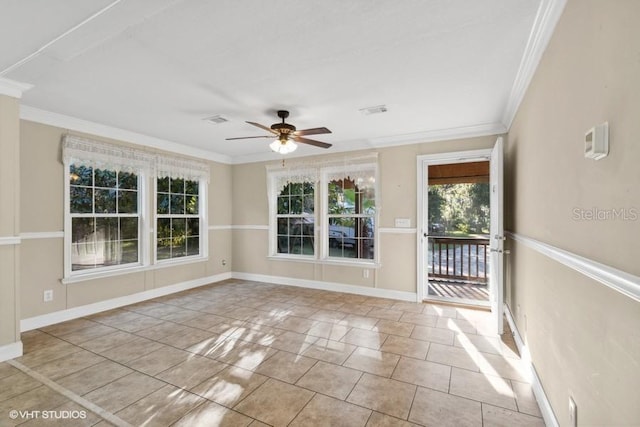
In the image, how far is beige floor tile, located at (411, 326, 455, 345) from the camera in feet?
9.97

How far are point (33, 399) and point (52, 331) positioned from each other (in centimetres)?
Answer: 152

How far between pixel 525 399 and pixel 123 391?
9.48ft

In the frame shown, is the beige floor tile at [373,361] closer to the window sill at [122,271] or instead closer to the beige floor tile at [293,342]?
the beige floor tile at [293,342]

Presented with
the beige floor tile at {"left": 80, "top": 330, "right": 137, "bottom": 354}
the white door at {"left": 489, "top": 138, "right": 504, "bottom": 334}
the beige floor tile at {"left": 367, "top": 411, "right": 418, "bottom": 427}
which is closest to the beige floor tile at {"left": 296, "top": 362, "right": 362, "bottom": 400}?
the beige floor tile at {"left": 367, "top": 411, "right": 418, "bottom": 427}

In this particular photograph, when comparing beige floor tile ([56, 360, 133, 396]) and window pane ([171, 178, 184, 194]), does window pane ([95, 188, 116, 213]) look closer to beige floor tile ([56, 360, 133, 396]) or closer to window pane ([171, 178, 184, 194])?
window pane ([171, 178, 184, 194])

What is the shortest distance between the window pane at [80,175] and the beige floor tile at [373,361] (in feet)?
12.9

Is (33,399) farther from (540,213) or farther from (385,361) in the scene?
(540,213)

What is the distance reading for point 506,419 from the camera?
1.87 meters

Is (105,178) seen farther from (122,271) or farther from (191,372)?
(191,372)

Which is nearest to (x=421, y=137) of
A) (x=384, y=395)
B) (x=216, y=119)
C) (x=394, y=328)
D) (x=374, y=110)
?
(x=374, y=110)

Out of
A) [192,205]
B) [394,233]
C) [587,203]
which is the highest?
[192,205]

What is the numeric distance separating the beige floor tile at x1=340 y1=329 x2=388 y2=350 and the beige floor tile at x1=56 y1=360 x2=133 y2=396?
78.2 inches

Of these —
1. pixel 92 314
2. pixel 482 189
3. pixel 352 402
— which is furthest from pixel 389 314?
pixel 92 314

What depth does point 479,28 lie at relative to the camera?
189cm
